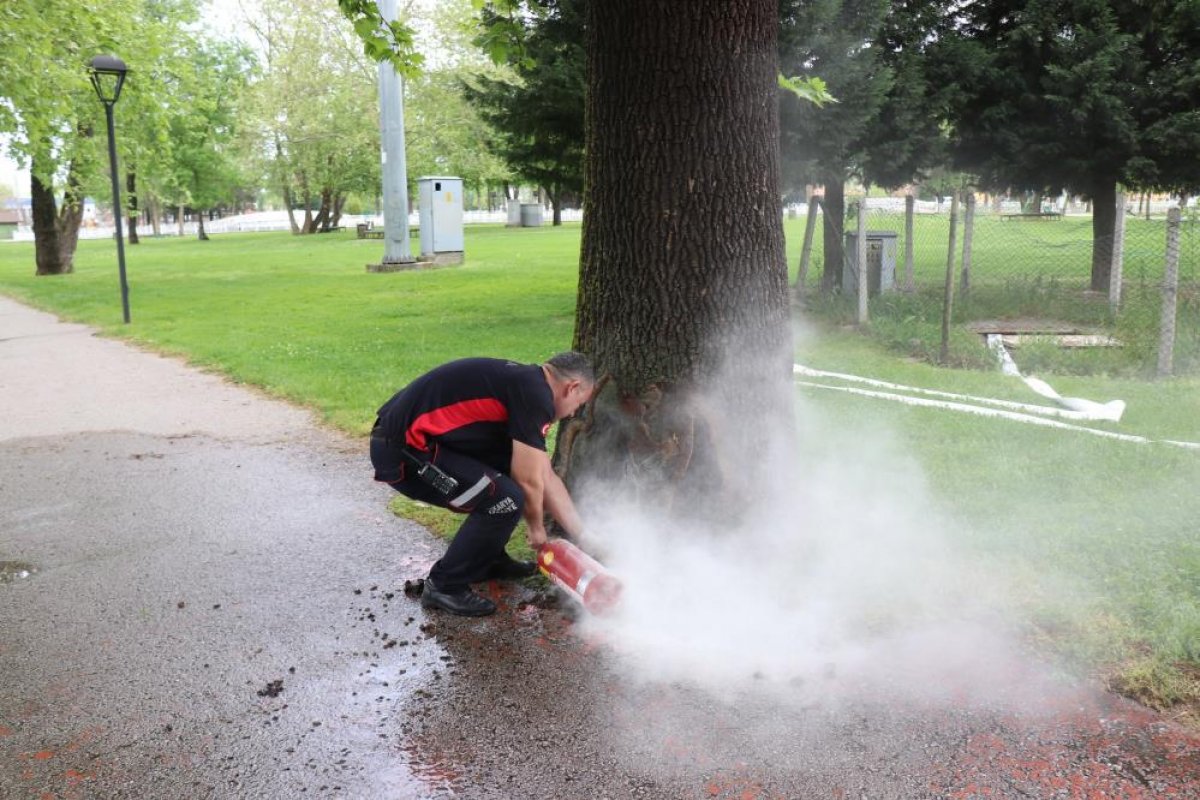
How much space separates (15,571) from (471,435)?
2.56m

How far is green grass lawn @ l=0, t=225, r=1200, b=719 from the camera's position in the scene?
3723 mm

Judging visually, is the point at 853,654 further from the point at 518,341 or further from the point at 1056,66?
the point at 1056,66

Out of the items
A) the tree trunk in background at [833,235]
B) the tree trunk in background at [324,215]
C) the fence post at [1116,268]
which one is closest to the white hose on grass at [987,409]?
the fence post at [1116,268]

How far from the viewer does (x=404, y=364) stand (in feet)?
30.8

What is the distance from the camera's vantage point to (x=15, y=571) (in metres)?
4.66

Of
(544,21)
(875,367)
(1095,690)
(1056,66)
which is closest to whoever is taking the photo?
(1095,690)

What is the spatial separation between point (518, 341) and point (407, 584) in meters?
6.25

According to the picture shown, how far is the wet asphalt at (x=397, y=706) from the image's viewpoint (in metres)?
2.87

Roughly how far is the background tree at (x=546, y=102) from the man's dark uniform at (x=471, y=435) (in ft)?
19.9

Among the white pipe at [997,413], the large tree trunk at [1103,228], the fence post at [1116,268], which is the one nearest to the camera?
the white pipe at [997,413]

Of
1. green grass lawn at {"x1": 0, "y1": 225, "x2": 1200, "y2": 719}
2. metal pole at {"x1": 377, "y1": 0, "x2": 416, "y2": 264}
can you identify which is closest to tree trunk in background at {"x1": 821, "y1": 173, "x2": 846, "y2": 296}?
green grass lawn at {"x1": 0, "y1": 225, "x2": 1200, "y2": 719}

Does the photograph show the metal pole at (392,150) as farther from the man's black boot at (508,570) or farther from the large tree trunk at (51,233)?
the man's black boot at (508,570)

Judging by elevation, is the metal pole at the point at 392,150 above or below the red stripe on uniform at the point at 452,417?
above

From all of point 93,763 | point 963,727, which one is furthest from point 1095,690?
point 93,763
